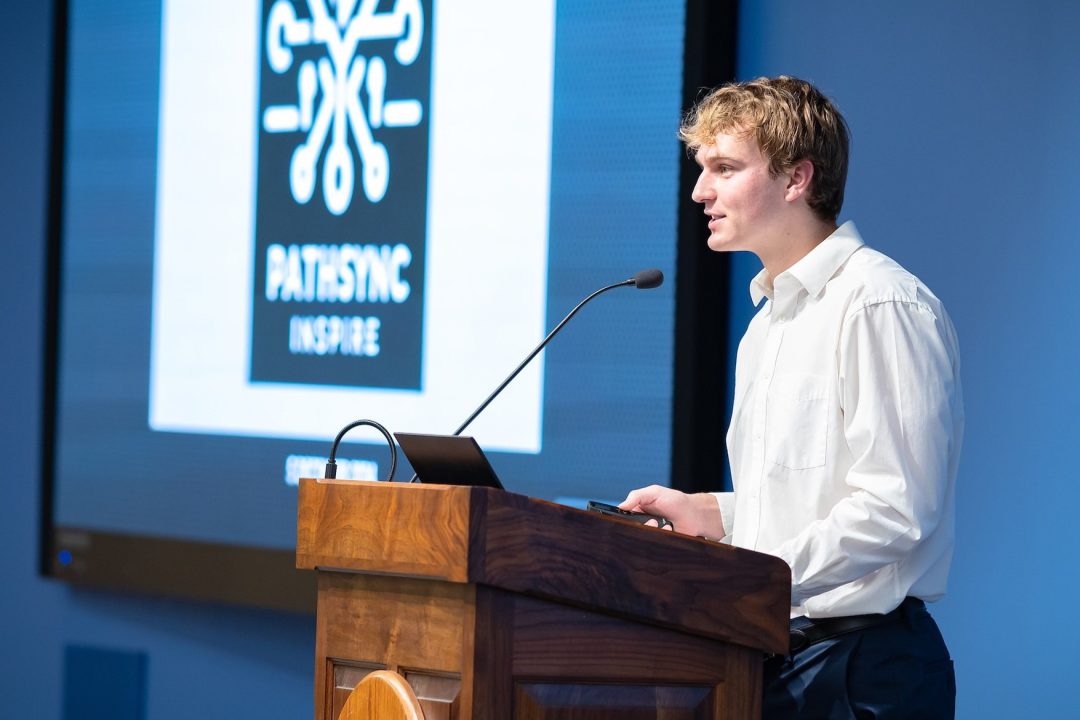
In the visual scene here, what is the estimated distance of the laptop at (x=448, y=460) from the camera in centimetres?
156

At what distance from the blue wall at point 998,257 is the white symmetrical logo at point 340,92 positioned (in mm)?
1179

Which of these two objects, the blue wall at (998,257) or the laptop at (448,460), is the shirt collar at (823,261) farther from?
the blue wall at (998,257)

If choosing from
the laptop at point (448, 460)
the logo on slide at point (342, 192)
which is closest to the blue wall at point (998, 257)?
the logo on slide at point (342, 192)

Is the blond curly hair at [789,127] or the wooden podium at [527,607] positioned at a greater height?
the blond curly hair at [789,127]

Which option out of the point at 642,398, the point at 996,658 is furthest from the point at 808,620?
the point at 642,398

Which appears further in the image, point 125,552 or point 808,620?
point 125,552

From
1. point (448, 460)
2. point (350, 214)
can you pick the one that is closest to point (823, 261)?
point (448, 460)

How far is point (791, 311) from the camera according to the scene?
6.61 ft

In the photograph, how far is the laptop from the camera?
1558 millimetres

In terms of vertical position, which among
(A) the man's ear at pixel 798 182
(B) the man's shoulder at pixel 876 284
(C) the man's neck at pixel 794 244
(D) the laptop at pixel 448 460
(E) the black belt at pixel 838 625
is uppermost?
(A) the man's ear at pixel 798 182

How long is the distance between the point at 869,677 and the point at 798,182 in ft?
2.35

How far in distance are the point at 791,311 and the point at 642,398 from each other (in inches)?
41.6

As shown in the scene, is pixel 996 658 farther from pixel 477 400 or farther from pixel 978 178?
pixel 477 400

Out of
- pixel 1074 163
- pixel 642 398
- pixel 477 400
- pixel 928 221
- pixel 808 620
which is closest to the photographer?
pixel 808 620
